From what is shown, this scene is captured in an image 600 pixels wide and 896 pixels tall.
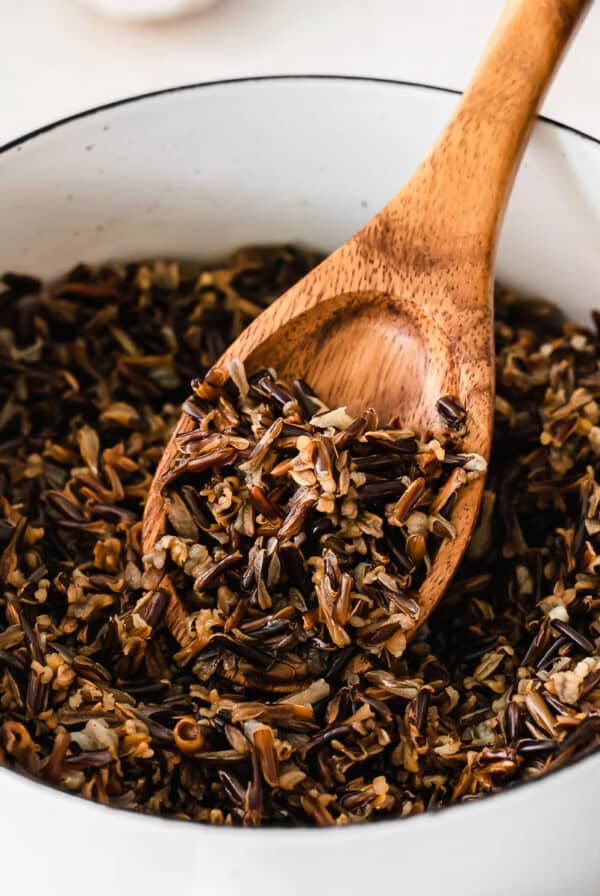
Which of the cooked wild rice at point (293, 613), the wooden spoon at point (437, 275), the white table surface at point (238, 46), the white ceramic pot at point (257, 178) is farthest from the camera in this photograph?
the white table surface at point (238, 46)

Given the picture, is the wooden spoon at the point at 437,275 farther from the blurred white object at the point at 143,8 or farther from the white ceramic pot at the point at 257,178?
the blurred white object at the point at 143,8

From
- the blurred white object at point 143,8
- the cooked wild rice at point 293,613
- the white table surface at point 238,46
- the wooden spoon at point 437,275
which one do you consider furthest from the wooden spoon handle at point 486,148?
the blurred white object at point 143,8

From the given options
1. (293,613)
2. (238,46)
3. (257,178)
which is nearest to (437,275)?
(257,178)

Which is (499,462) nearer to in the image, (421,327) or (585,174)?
(421,327)

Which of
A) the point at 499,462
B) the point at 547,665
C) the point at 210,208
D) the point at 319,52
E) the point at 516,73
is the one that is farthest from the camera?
the point at 319,52

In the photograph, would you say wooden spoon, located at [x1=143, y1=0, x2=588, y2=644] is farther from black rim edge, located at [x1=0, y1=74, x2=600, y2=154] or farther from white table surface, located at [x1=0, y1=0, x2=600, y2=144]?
white table surface, located at [x1=0, y1=0, x2=600, y2=144]

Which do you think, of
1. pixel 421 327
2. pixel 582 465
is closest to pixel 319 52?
pixel 421 327
